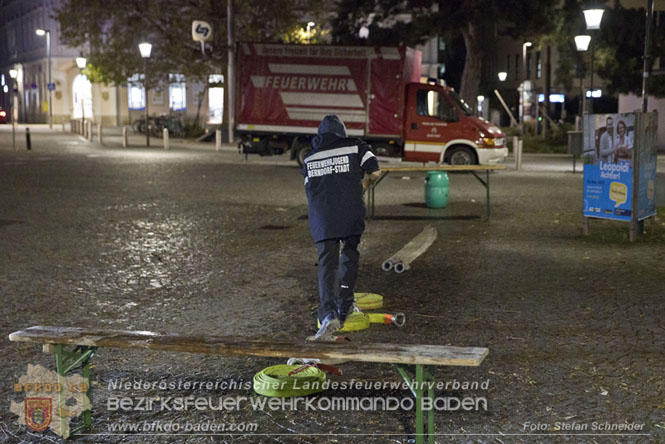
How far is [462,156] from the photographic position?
23.1 m

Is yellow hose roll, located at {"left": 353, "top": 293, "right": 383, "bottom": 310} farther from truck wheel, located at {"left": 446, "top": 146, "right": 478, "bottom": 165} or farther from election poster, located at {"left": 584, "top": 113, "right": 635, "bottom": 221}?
truck wheel, located at {"left": 446, "top": 146, "right": 478, "bottom": 165}

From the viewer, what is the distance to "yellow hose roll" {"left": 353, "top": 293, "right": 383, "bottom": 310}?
24.7 ft

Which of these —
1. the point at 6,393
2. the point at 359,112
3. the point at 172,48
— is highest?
the point at 172,48

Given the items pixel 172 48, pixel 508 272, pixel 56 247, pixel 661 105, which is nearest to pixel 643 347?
pixel 508 272

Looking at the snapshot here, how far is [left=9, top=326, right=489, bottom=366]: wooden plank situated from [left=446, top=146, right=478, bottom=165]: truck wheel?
18543 millimetres

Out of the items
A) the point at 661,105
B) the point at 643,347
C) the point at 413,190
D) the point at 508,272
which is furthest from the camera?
the point at 661,105

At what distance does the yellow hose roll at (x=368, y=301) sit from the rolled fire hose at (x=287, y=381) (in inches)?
82.5

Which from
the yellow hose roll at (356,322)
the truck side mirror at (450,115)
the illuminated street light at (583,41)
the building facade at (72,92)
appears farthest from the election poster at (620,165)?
the building facade at (72,92)

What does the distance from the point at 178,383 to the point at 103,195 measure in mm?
12249

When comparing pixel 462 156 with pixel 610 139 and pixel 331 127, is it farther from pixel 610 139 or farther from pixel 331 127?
pixel 331 127

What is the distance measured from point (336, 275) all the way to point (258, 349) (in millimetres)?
1867

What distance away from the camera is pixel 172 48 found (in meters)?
38.1

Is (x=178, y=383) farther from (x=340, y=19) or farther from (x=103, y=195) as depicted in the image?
(x=340, y=19)

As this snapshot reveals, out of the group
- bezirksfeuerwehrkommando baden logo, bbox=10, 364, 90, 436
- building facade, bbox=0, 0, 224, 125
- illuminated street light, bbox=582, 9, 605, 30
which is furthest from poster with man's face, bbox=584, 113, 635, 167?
building facade, bbox=0, 0, 224, 125
